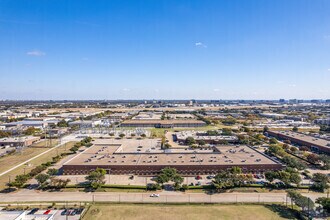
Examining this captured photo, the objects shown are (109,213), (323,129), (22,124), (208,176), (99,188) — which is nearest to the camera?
(109,213)

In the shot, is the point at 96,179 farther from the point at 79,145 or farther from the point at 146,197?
the point at 79,145

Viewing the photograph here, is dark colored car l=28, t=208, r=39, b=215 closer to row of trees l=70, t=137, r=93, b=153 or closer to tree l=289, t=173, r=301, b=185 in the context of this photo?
row of trees l=70, t=137, r=93, b=153

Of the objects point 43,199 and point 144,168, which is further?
point 144,168

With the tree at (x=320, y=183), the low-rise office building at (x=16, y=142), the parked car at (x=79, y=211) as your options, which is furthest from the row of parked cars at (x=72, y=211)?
the low-rise office building at (x=16, y=142)

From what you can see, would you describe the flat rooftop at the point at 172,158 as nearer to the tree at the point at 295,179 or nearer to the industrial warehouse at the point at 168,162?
the industrial warehouse at the point at 168,162

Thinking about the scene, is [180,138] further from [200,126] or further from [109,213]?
[109,213]

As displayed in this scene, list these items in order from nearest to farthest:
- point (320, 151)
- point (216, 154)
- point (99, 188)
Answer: point (99, 188)
point (216, 154)
point (320, 151)

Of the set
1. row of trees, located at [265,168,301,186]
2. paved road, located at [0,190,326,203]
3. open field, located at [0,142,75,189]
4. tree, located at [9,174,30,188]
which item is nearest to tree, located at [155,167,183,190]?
paved road, located at [0,190,326,203]

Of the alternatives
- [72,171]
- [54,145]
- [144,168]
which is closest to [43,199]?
[72,171]
